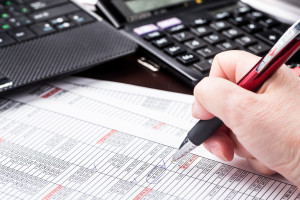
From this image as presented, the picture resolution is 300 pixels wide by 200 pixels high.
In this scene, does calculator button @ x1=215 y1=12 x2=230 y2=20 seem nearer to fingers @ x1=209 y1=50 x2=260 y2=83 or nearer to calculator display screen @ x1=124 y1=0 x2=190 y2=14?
calculator display screen @ x1=124 y1=0 x2=190 y2=14

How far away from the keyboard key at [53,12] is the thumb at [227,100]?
37cm

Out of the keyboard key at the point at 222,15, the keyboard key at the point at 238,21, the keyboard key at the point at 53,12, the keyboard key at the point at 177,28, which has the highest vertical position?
the keyboard key at the point at 53,12

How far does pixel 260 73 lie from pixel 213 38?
28 cm

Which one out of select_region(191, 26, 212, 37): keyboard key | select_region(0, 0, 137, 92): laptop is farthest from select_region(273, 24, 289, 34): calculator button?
select_region(0, 0, 137, 92): laptop

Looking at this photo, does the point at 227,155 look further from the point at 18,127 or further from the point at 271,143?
the point at 18,127

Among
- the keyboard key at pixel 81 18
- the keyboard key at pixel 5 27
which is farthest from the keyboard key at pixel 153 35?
the keyboard key at pixel 5 27

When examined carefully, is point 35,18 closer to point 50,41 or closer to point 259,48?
point 50,41

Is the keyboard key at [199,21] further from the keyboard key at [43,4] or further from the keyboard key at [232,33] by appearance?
the keyboard key at [43,4]

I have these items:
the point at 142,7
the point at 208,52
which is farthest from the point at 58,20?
the point at 208,52

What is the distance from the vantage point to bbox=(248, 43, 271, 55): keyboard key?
0.68 m

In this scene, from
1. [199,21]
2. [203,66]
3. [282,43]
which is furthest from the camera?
[199,21]

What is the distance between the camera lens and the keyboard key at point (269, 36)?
706mm

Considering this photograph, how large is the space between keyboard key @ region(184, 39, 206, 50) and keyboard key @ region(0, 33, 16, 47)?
0.26m

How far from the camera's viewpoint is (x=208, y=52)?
0.67 meters
